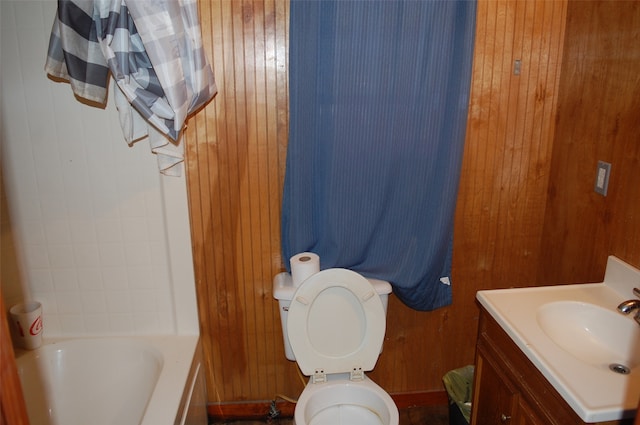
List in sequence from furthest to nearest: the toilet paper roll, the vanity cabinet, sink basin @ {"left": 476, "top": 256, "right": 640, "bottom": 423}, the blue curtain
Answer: the toilet paper roll
the blue curtain
the vanity cabinet
sink basin @ {"left": 476, "top": 256, "right": 640, "bottom": 423}

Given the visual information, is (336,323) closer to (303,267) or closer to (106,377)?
(303,267)

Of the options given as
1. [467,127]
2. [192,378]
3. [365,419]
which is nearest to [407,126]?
[467,127]

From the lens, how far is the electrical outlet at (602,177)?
1748 millimetres

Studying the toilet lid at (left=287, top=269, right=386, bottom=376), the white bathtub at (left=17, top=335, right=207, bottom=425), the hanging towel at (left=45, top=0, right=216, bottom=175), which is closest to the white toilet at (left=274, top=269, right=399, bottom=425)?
the toilet lid at (left=287, top=269, right=386, bottom=376)

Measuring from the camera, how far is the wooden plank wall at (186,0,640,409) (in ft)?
6.33

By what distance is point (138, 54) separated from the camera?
1.57 metres

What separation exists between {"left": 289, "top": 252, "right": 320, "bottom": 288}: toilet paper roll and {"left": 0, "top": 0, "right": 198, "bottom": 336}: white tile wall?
1.50 feet

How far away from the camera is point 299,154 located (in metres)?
1.93

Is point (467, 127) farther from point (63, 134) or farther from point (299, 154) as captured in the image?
point (63, 134)

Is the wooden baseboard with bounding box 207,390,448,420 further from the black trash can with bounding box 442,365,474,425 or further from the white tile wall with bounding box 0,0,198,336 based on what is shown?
the black trash can with bounding box 442,365,474,425

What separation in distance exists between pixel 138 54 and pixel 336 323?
121 cm

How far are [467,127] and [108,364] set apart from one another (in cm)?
181

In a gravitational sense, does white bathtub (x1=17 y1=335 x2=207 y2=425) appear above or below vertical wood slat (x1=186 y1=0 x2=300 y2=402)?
below

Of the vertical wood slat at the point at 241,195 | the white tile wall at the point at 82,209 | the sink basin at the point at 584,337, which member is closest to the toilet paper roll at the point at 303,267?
the vertical wood slat at the point at 241,195
